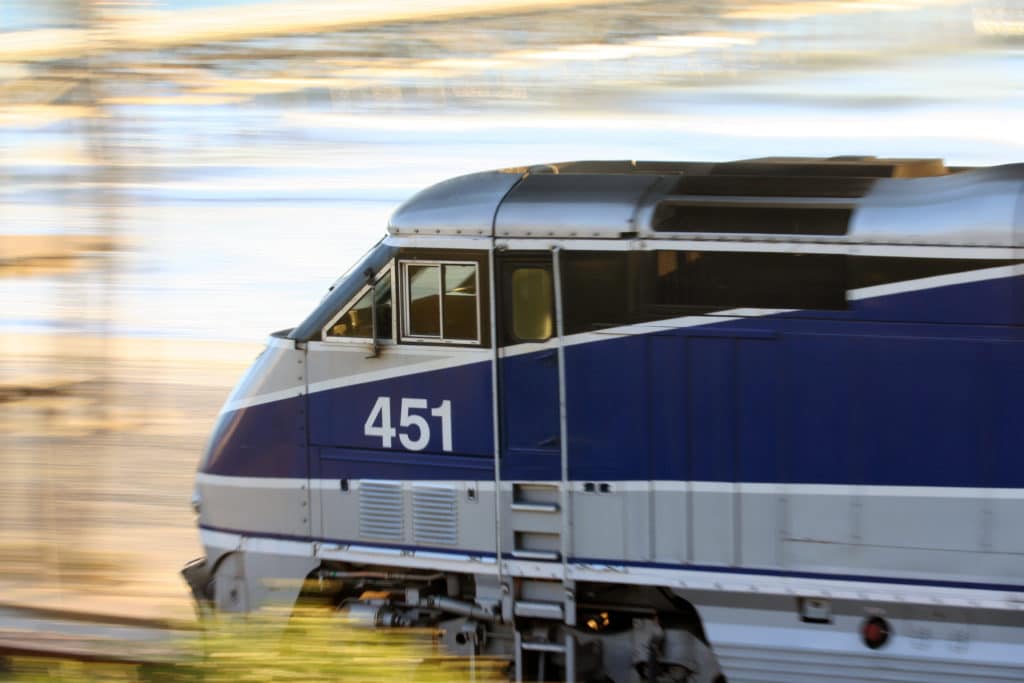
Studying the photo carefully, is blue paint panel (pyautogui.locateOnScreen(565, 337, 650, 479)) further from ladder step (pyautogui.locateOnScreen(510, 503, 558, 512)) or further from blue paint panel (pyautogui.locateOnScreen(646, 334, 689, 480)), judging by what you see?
ladder step (pyautogui.locateOnScreen(510, 503, 558, 512))

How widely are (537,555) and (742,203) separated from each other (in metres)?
2.51

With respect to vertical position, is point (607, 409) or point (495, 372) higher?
point (495, 372)

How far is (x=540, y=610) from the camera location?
8.45 m

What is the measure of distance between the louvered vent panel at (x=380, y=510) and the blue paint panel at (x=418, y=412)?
0.25 metres

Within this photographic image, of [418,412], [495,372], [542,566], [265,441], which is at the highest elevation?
[495,372]

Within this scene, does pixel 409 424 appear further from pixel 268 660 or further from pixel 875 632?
pixel 268 660

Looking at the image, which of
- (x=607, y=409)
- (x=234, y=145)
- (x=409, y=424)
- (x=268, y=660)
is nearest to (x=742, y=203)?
(x=607, y=409)

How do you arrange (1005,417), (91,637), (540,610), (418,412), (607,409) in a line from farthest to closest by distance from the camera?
1. (418,412)
2. (540,610)
3. (607,409)
4. (1005,417)
5. (91,637)

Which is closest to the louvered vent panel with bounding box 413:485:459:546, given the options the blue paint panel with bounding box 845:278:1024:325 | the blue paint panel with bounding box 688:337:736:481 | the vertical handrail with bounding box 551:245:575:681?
the vertical handrail with bounding box 551:245:575:681

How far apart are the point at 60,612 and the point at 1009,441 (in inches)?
203

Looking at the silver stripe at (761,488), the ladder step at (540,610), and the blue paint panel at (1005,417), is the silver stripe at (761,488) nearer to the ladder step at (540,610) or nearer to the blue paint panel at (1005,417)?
the blue paint panel at (1005,417)

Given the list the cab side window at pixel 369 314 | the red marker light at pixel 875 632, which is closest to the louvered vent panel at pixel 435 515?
the cab side window at pixel 369 314

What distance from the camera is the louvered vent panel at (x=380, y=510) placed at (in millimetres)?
8707

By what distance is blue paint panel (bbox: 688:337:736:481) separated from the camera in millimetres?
8008
